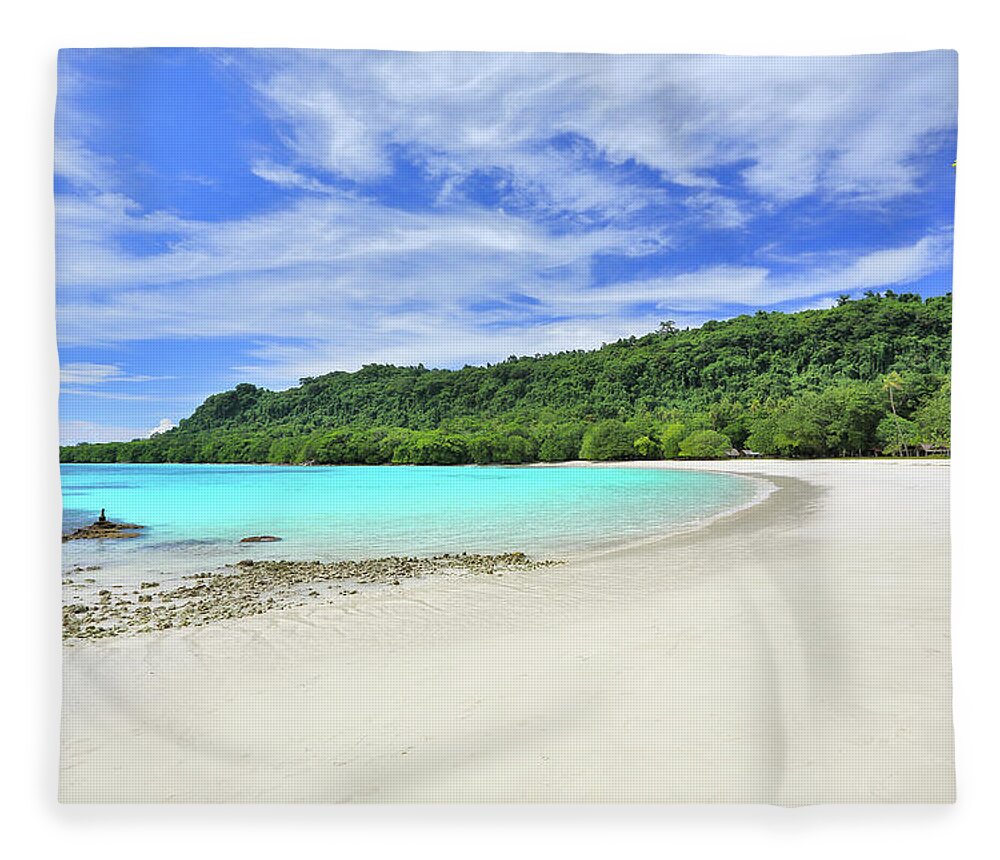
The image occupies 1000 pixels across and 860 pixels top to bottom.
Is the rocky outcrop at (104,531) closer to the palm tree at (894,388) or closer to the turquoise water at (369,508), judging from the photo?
the turquoise water at (369,508)

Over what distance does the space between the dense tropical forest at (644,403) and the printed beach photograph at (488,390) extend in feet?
0.05

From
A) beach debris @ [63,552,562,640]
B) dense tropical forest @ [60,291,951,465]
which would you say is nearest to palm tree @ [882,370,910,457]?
dense tropical forest @ [60,291,951,465]

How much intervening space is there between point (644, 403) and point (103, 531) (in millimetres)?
1818

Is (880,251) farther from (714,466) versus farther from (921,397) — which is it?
(714,466)

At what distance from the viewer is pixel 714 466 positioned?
2430 mm

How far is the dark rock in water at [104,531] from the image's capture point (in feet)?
6.39

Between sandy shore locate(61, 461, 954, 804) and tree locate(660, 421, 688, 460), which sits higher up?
tree locate(660, 421, 688, 460)

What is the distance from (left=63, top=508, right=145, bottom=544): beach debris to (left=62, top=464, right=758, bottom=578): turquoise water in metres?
0.02

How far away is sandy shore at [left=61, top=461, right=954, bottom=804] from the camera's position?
1.80 metres

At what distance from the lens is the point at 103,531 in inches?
78.5

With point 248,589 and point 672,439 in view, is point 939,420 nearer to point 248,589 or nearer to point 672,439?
point 672,439

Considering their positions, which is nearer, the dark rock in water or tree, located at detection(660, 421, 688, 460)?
the dark rock in water

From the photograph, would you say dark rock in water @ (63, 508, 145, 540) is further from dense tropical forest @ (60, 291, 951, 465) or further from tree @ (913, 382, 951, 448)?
tree @ (913, 382, 951, 448)

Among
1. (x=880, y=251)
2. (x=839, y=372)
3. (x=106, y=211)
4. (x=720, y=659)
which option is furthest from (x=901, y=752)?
(x=106, y=211)
